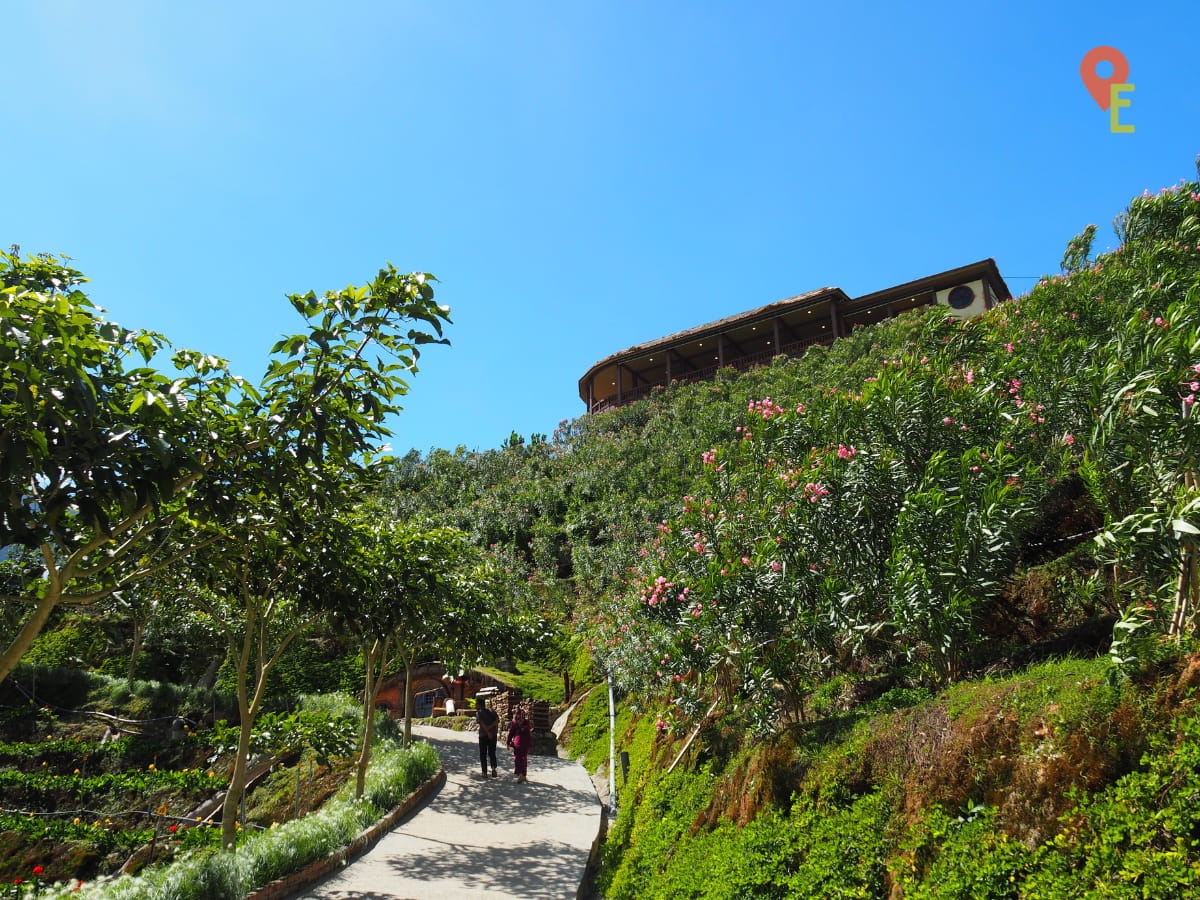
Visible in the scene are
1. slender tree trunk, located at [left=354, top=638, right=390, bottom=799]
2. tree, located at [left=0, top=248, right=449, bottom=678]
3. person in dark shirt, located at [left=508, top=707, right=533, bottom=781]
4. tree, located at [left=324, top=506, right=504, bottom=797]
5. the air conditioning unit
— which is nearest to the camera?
tree, located at [left=0, top=248, right=449, bottom=678]

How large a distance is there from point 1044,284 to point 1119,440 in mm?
10823

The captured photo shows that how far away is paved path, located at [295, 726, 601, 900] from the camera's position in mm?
7555

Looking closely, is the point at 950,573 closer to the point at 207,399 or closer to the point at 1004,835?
the point at 1004,835

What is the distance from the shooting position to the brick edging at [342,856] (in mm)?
6984

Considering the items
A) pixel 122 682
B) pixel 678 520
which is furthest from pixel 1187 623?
pixel 122 682

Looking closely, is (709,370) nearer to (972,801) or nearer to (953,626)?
(953,626)

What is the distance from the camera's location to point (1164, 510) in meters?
5.14

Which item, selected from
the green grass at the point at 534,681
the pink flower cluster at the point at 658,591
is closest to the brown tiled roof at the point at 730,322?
the green grass at the point at 534,681

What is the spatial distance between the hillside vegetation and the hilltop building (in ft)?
69.6

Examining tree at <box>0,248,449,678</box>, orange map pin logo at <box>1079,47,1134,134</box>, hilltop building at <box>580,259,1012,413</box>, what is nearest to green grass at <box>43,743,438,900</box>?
tree at <box>0,248,449,678</box>

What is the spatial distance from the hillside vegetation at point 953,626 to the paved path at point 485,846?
0.79 metres

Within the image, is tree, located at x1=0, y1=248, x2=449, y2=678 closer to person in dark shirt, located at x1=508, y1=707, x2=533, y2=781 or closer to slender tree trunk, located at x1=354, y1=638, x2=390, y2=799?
slender tree trunk, located at x1=354, y1=638, x2=390, y2=799

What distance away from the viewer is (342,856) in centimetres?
837

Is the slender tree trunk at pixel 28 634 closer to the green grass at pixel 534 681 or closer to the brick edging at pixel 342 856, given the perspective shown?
the brick edging at pixel 342 856
